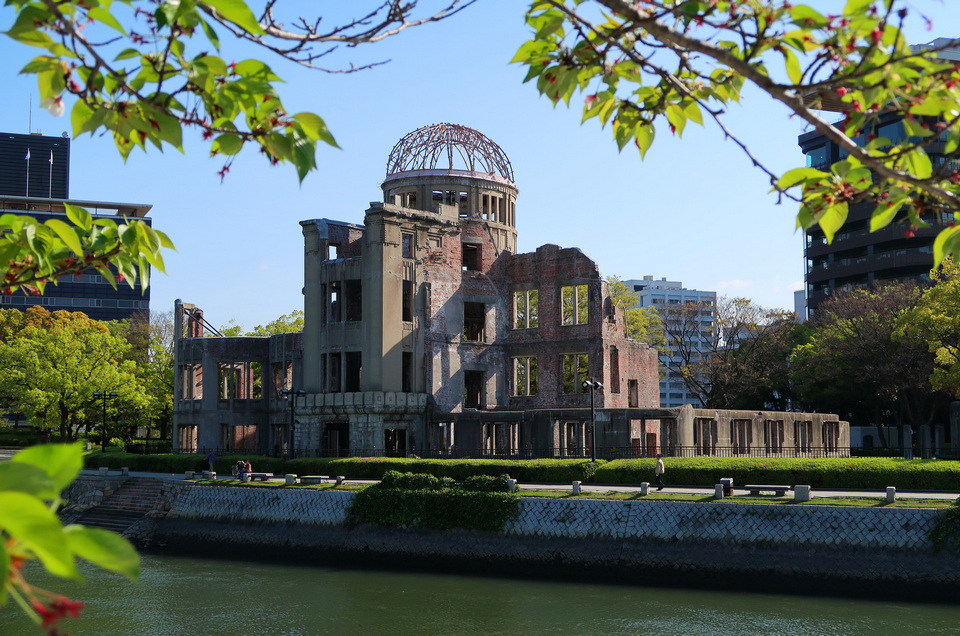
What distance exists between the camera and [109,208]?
113m

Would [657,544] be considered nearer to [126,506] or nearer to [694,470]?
[694,470]

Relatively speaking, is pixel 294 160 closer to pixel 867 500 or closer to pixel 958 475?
pixel 867 500

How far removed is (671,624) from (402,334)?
96.0 ft

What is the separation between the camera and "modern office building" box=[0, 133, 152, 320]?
351ft

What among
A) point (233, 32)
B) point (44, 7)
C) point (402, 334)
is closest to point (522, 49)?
point (233, 32)

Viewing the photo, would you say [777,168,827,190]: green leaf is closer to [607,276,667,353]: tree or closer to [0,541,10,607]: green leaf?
[0,541,10,607]: green leaf

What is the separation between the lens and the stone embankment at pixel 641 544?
85.9 feet

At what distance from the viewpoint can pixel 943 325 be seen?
4541 centimetres

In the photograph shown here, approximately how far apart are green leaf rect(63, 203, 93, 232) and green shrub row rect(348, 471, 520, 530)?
27.5 meters

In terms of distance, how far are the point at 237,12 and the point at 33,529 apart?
2.23 metres

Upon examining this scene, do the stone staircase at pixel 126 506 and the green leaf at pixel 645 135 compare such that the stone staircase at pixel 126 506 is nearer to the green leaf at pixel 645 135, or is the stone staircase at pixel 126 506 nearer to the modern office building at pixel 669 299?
the green leaf at pixel 645 135

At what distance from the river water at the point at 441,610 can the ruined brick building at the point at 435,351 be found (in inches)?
655

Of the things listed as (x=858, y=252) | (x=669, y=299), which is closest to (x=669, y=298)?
(x=669, y=299)

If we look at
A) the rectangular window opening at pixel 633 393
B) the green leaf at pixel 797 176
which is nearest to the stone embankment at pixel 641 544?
the rectangular window opening at pixel 633 393
